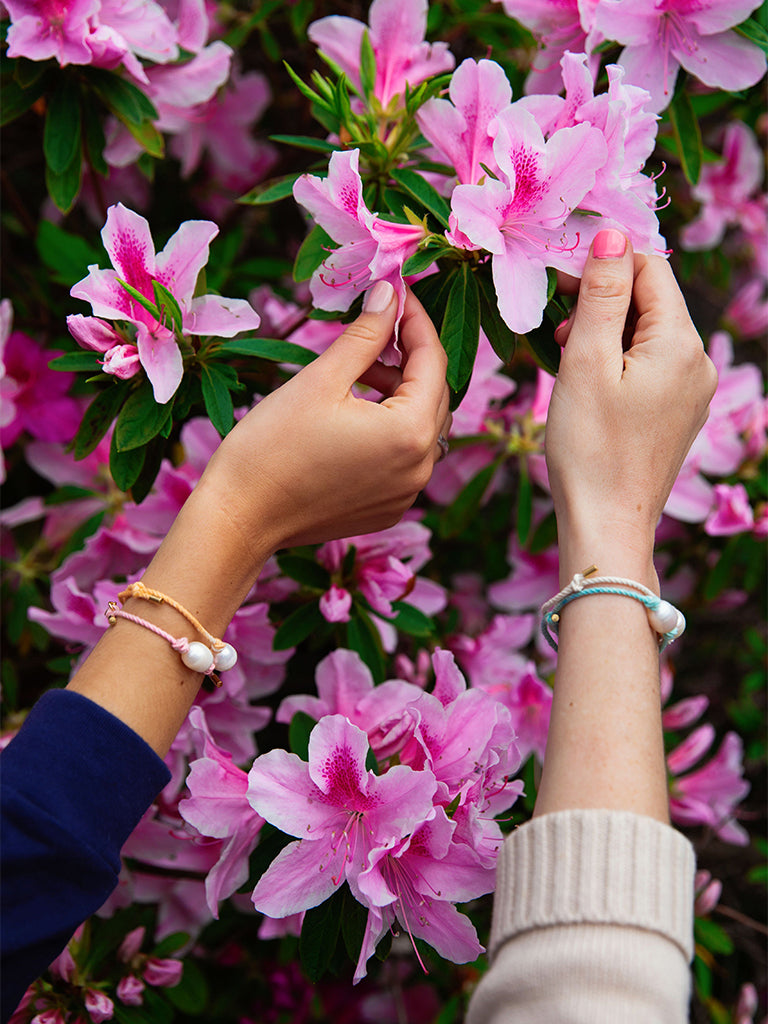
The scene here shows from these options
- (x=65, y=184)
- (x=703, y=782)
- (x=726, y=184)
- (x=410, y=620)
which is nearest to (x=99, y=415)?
(x=65, y=184)

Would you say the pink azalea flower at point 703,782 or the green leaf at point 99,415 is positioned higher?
the green leaf at point 99,415

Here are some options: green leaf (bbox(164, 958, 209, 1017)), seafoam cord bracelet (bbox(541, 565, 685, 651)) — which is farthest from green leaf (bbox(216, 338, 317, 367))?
green leaf (bbox(164, 958, 209, 1017))

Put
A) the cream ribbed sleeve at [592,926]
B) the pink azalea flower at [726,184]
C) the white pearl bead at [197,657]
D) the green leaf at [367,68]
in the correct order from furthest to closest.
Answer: the pink azalea flower at [726,184] < the green leaf at [367,68] < the white pearl bead at [197,657] < the cream ribbed sleeve at [592,926]

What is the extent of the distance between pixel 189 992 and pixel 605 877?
0.95m

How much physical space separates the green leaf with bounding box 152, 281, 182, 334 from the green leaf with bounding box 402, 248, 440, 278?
29cm

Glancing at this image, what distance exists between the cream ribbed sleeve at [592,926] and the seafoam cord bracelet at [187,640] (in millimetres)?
367

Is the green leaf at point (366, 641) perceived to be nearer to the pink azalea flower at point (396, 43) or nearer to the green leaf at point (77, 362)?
the green leaf at point (77, 362)

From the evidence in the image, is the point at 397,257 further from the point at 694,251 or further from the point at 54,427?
the point at 694,251

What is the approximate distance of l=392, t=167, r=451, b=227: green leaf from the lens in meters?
1.10

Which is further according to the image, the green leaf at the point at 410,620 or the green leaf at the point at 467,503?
the green leaf at the point at 467,503

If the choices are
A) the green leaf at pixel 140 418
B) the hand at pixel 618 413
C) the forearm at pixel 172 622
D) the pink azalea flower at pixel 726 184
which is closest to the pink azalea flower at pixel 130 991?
the forearm at pixel 172 622

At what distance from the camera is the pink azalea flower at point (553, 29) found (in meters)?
1.23

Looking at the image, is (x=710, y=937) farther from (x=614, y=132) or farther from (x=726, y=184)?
(x=726, y=184)

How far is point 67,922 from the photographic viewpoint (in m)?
0.82
